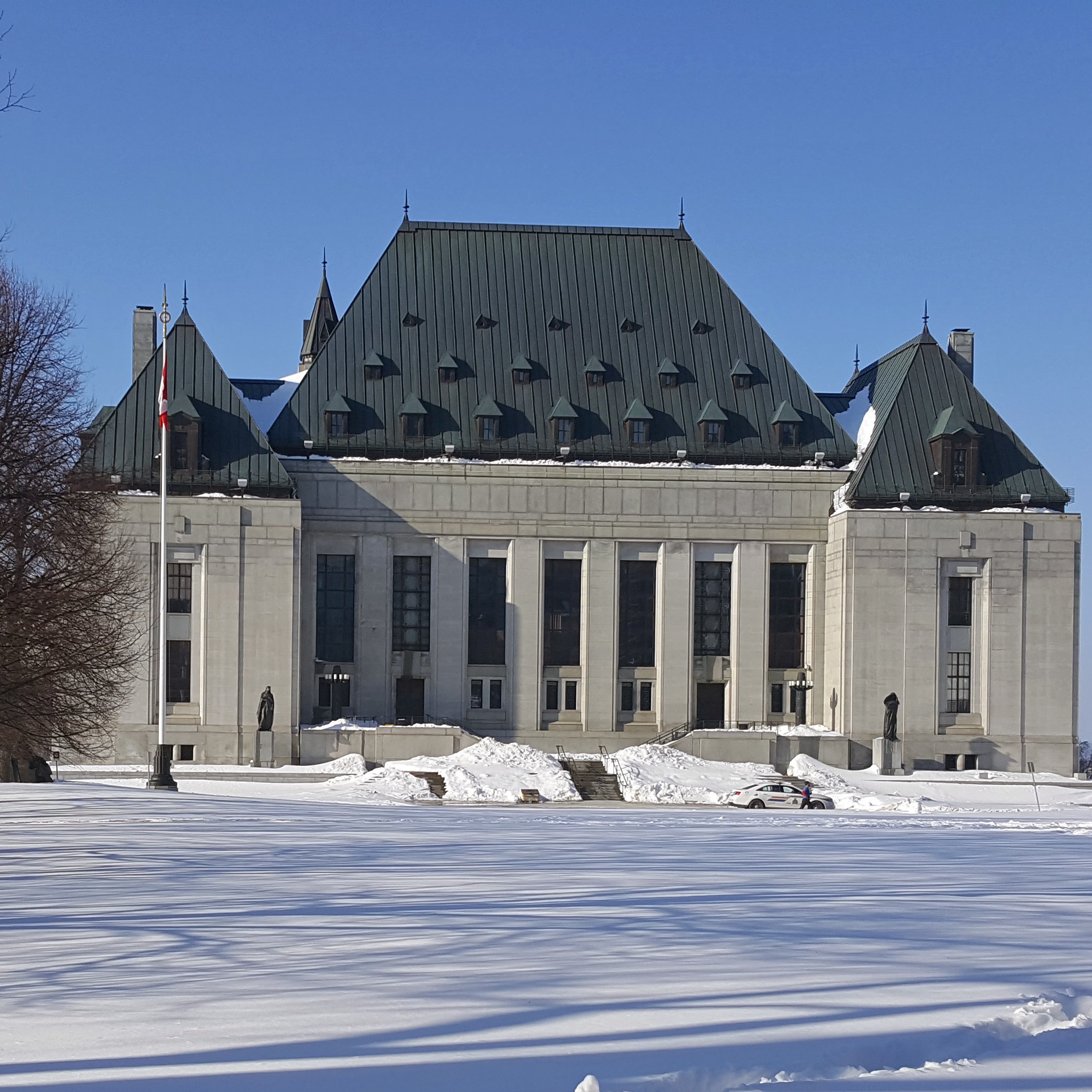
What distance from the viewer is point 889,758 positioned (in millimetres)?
55719

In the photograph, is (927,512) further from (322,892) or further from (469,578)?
(322,892)

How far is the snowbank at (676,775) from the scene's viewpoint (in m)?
49.1

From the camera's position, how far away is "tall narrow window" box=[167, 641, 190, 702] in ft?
186

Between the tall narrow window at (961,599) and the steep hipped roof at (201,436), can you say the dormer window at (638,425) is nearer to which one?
the tall narrow window at (961,599)

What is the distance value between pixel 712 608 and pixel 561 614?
6.32 metres

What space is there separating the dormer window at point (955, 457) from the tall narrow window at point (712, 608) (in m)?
9.38

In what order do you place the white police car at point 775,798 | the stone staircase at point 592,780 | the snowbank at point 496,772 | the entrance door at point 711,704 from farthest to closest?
the entrance door at point 711,704 < the stone staircase at point 592,780 < the snowbank at point 496,772 < the white police car at point 775,798

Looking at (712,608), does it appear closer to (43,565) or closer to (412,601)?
(412,601)

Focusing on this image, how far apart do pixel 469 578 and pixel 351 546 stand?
506cm

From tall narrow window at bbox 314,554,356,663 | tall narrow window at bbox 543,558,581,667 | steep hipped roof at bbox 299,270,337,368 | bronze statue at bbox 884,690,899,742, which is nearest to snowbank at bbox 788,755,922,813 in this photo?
bronze statue at bbox 884,690,899,742

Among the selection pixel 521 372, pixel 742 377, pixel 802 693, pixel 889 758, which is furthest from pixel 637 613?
pixel 889 758

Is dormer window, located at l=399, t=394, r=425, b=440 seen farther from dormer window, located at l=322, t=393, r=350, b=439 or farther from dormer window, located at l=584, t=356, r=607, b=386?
dormer window, located at l=584, t=356, r=607, b=386

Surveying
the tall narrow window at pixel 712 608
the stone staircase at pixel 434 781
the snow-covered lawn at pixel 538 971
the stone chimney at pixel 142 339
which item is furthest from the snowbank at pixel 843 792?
the stone chimney at pixel 142 339

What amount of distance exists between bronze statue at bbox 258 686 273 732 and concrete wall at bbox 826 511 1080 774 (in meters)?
22.4
